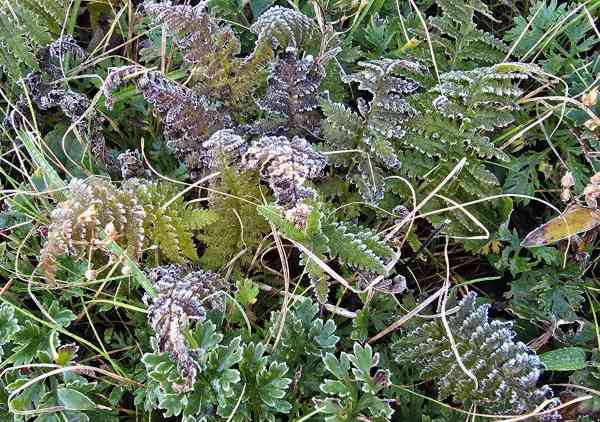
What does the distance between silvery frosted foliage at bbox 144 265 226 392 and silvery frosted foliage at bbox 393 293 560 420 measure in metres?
0.54

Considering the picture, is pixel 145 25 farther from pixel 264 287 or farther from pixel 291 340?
pixel 291 340

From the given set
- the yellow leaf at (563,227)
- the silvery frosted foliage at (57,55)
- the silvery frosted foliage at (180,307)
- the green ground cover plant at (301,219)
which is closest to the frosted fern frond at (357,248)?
the green ground cover plant at (301,219)

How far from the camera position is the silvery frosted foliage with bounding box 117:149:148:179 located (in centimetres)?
201

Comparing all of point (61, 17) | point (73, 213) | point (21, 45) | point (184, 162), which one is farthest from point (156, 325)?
point (61, 17)

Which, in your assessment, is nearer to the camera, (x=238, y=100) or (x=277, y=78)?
(x=277, y=78)

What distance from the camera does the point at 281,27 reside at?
1.95m

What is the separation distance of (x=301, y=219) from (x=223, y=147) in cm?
31

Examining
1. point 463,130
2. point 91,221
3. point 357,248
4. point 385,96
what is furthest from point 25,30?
point 463,130

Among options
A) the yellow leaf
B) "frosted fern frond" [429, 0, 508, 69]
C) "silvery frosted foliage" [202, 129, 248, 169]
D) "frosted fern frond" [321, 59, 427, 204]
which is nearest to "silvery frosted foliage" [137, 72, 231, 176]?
"silvery frosted foliage" [202, 129, 248, 169]

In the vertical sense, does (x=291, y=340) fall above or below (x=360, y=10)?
below

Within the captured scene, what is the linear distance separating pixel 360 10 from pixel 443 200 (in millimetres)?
729

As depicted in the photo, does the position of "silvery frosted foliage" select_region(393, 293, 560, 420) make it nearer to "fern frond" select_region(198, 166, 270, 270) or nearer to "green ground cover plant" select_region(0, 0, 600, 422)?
"green ground cover plant" select_region(0, 0, 600, 422)

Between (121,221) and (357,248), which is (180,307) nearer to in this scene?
(121,221)

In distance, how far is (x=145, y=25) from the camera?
2.43m
